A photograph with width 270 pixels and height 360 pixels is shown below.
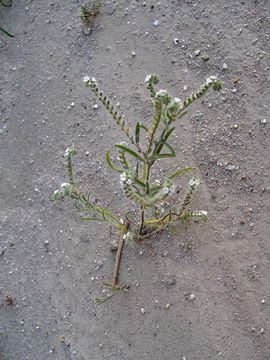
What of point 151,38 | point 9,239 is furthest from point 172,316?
point 151,38

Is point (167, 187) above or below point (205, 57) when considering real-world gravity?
below

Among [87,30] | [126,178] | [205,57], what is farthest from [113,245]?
[87,30]

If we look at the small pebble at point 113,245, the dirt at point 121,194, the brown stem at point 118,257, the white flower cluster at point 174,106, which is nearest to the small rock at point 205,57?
the dirt at point 121,194

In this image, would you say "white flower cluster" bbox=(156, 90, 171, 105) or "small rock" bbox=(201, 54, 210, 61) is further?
"small rock" bbox=(201, 54, 210, 61)

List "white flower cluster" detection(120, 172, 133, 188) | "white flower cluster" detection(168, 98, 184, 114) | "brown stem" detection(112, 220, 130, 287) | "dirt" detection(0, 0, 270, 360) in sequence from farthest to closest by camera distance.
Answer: "brown stem" detection(112, 220, 130, 287) → "dirt" detection(0, 0, 270, 360) → "white flower cluster" detection(120, 172, 133, 188) → "white flower cluster" detection(168, 98, 184, 114)

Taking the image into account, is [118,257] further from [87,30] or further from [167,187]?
[87,30]

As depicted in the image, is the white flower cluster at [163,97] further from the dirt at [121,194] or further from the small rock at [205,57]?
the small rock at [205,57]

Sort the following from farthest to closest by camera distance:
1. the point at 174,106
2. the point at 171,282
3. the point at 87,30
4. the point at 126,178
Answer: the point at 87,30 → the point at 171,282 → the point at 126,178 → the point at 174,106

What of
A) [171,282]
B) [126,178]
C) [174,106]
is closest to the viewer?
[174,106]

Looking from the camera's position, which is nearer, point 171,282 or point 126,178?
point 126,178

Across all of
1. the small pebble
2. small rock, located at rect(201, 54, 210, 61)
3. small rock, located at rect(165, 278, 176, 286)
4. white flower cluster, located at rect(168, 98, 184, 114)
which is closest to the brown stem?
the small pebble

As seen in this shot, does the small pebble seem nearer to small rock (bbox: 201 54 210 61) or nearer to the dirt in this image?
the dirt
